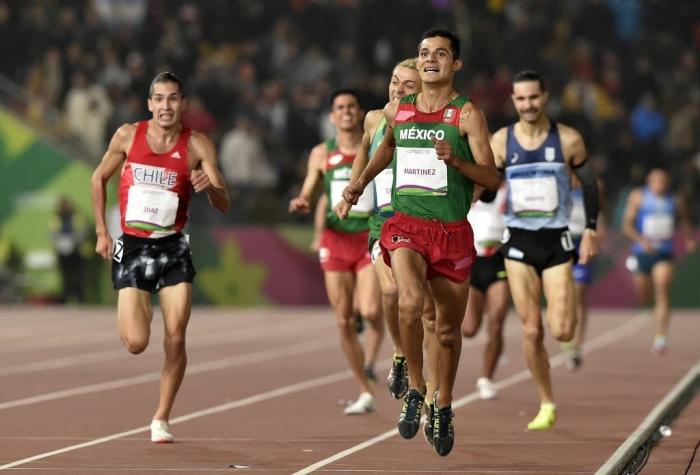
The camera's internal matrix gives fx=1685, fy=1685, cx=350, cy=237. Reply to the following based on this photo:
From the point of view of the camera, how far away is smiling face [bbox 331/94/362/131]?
44.2 ft

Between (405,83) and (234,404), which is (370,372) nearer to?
(234,404)

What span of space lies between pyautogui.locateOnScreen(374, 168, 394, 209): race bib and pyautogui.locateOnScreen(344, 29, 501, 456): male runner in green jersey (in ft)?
7.90

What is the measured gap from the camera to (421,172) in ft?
31.9

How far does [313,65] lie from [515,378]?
44.8 feet

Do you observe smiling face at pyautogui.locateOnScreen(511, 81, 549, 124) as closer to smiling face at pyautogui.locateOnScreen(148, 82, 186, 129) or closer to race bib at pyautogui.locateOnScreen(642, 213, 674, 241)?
smiling face at pyautogui.locateOnScreen(148, 82, 186, 129)

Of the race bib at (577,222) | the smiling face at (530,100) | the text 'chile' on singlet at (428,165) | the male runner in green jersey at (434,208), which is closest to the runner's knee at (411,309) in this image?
the male runner in green jersey at (434,208)

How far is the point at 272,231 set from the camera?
29.4 metres

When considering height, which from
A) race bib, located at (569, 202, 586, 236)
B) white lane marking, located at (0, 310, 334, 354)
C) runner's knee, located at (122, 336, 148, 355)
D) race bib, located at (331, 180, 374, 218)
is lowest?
white lane marking, located at (0, 310, 334, 354)

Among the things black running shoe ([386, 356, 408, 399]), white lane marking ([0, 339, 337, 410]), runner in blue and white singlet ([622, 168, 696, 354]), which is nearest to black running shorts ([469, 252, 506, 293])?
white lane marking ([0, 339, 337, 410])

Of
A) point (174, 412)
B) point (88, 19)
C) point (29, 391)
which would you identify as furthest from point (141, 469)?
point (88, 19)

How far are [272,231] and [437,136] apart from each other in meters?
19.9

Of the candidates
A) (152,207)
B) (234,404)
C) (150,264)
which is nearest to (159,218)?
(152,207)

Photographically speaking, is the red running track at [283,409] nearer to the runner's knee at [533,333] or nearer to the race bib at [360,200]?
the runner's knee at [533,333]

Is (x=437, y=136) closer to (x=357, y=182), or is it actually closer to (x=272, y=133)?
(x=357, y=182)
